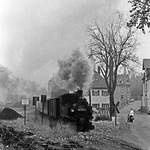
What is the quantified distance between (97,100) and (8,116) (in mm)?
47454

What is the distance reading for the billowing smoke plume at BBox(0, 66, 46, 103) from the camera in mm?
38381

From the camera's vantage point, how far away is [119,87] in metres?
113

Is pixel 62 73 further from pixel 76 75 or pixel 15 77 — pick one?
pixel 15 77

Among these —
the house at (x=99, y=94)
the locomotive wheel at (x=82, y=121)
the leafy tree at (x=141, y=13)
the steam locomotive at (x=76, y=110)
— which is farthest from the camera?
the house at (x=99, y=94)

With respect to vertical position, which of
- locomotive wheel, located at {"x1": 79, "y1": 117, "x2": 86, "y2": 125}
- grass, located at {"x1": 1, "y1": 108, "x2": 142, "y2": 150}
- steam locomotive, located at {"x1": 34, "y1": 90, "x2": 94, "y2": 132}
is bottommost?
grass, located at {"x1": 1, "y1": 108, "x2": 142, "y2": 150}

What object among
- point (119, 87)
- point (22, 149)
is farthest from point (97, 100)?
point (22, 149)

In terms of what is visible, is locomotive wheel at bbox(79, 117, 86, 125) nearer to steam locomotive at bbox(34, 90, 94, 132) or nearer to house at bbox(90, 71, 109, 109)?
steam locomotive at bbox(34, 90, 94, 132)

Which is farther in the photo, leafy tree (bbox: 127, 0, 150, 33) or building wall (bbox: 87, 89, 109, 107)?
building wall (bbox: 87, 89, 109, 107)

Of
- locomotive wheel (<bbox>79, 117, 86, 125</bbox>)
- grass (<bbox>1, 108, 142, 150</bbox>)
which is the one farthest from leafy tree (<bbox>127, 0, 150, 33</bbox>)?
locomotive wheel (<bbox>79, 117, 86, 125</bbox>)

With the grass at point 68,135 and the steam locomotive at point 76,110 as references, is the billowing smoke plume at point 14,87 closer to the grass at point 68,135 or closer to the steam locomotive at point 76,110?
the grass at point 68,135

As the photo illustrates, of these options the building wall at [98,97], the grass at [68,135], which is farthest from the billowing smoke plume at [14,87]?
the building wall at [98,97]

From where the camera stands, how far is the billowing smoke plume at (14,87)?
38381 millimetres

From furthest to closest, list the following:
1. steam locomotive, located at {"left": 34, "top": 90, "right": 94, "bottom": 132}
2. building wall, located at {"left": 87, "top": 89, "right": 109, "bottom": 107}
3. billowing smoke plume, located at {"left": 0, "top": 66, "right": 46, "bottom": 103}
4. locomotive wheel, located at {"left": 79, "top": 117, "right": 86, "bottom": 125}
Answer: building wall, located at {"left": 87, "top": 89, "right": 109, "bottom": 107} → billowing smoke plume, located at {"left": 0, "top": 66, "right": 46, "bottom": 103} → locomotive wheel, located at {"left": 79, "top": 117, "right": 86, "bottom": 125} → steam locomotive, located at {"left": 34, "top": 90, "right": 94, "bottom": 132}

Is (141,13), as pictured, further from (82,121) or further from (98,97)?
(98,97)
